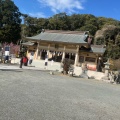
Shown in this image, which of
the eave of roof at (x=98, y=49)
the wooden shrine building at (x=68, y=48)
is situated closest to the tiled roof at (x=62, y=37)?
the wooden shrine building at (x=68, y=48)

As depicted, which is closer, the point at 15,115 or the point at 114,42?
the point at 15,115

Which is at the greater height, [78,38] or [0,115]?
[78,38]

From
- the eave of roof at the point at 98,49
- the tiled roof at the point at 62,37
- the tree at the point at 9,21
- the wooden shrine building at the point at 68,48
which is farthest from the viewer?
Result: the tree at the point at 9,21

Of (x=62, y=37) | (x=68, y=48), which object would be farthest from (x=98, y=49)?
(x=62, y=37)

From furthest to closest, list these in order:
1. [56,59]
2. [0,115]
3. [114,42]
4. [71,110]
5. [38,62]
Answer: [114,42] → [56,59] → [38,62] → [71,110] → [0,115]

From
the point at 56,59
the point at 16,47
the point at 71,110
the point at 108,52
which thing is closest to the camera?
the point at 71,110

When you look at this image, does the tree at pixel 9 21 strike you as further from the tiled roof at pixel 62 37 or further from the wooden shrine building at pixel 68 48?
the tiled roof at pixel 62 37

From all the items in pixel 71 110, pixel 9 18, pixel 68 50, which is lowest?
pixel 71 110

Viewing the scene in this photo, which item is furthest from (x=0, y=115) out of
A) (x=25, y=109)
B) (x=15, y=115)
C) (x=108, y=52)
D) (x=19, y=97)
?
(x=108, y=52)

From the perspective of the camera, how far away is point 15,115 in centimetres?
557

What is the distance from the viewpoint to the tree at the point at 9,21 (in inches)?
1431

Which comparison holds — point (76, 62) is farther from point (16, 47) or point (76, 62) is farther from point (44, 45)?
point (16, 47)

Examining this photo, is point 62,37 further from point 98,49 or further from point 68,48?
point 98,49

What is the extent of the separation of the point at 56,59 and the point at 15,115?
30.9 m
